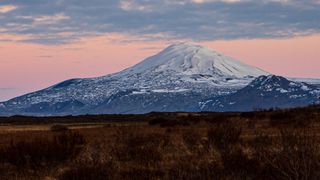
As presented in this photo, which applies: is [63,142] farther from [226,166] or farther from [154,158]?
[226,166]

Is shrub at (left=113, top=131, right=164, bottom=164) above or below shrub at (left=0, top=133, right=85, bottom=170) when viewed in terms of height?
below

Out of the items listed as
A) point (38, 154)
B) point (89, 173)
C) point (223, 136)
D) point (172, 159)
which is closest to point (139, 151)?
point (172, 159)

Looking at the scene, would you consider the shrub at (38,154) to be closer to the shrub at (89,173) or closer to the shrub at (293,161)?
the shrub at (89,173)

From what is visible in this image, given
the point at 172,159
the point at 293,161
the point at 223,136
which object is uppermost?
the point at 293,161

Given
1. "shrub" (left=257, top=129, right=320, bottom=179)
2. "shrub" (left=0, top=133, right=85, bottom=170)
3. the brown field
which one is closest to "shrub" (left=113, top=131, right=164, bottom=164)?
the brown field

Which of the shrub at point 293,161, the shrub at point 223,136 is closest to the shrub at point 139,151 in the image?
the shrub at point 223,136

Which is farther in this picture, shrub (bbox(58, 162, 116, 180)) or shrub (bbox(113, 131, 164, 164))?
shrub (bbox(113, 131, 164, 164))

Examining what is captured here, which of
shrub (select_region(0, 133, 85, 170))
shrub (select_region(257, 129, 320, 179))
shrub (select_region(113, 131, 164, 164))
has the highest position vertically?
shrub (select_region(257, 129, 320, 179))

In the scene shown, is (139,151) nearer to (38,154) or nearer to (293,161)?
(38,154)

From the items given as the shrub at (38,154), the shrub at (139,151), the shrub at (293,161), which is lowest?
the shrub at (139,151)

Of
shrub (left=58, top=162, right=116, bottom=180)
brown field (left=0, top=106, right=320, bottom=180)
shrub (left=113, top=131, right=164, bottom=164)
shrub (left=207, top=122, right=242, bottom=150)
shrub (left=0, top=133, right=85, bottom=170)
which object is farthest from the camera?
shrub (left=207, top=122, right=242, bottom=150)

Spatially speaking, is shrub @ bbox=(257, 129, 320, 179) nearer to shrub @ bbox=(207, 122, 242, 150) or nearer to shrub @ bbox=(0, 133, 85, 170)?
shrub @ bbox=(207, 122, 242, 150)

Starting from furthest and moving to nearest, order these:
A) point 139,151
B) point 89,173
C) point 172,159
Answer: point 139,151, point 172,159, point 89,173

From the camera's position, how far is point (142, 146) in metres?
20.9
